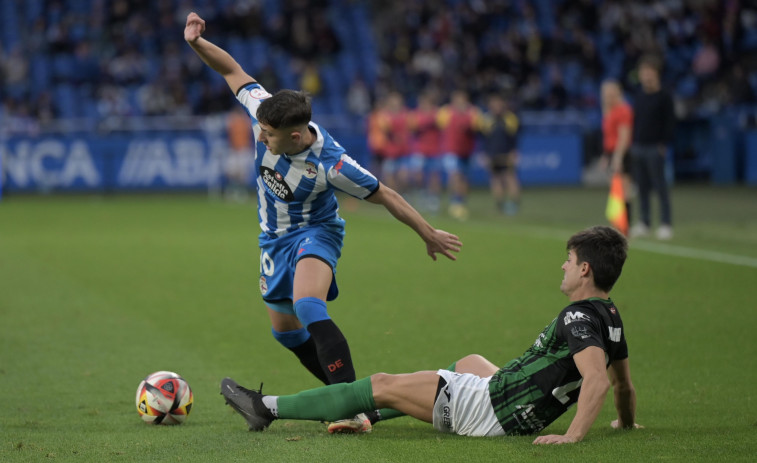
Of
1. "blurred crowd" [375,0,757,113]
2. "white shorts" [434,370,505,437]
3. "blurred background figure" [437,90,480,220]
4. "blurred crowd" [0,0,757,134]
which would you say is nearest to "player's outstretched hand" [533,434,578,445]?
"white shorts" [434,370,505,437]

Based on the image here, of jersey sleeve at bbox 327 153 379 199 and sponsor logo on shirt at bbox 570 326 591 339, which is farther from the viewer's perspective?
jersey sleeve at bbox 327 153 379 199

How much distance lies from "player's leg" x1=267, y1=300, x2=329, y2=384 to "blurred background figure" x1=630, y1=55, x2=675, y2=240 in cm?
1013

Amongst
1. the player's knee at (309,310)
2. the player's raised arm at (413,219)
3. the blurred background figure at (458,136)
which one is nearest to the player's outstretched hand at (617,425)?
the player's raised arm at (413,219)

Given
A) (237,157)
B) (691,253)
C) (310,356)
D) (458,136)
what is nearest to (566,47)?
(237,157)

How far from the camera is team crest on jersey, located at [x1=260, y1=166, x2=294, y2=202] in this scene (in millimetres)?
5566

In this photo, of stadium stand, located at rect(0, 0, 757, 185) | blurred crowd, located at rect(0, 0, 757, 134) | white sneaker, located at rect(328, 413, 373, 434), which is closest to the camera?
white sneaker, located at rect(328, 413, 373, 434)

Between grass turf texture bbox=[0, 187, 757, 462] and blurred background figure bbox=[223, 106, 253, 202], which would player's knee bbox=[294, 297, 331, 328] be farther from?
blurred background figure bbox=[223, 106, 253, 202]

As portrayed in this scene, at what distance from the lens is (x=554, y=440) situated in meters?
4.75

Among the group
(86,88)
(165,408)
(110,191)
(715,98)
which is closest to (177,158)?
(110,191)

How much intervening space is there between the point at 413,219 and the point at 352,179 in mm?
374

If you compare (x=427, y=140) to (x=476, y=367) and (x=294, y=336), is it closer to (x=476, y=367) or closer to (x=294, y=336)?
(x=294, y=336)

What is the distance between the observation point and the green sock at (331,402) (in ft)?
16.4

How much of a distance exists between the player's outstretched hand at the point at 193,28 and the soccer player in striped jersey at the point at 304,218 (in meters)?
0.45

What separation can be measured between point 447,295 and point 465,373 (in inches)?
211
